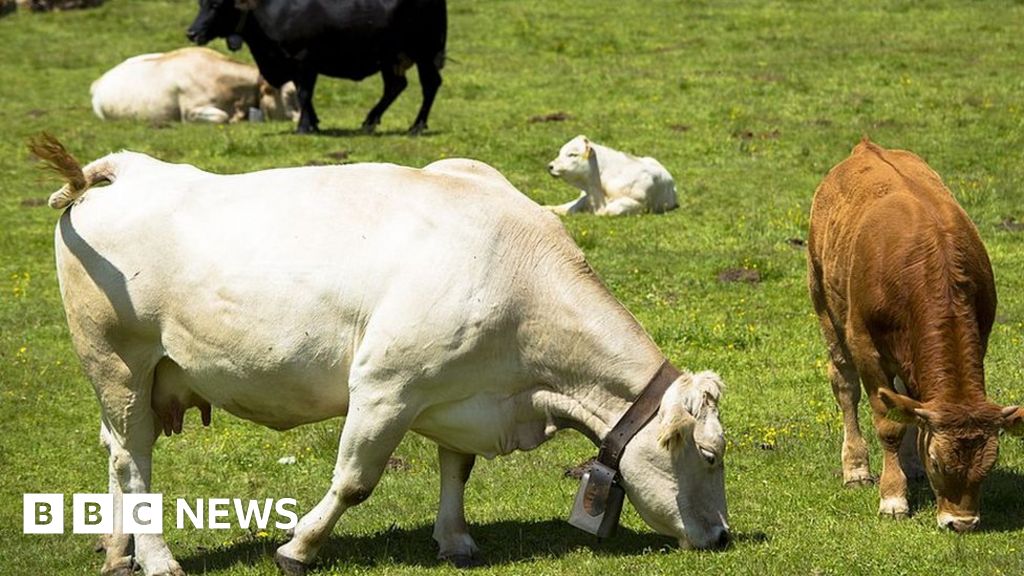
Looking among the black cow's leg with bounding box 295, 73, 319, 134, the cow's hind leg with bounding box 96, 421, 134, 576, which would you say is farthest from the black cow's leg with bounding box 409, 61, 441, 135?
the cow's hind leg with bounding box 96, 421, 134, 576

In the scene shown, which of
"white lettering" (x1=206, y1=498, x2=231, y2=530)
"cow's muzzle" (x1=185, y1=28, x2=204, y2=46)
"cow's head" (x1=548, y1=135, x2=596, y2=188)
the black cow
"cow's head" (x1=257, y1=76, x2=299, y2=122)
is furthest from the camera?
"cow's head" (x1=257, y1=76, x2=299, y2=122)

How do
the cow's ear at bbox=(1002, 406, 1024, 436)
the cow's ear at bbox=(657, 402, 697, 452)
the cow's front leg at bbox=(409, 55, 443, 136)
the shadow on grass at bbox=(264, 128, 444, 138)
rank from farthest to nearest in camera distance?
the cow's front leg at bbox=(409, 55, 443, 136) < the shadow on grass at bbox=(264, 128, 444, 138) < the cow's ear at bbox=(1002, 406, 1024, 436) < the cow's ear at bbox=(657, 402, 697, 452)

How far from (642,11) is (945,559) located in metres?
27.7

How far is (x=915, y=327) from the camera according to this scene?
9305mm

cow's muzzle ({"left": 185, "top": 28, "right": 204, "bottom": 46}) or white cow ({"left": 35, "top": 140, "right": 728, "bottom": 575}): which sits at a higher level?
white cow ({"left": 35, "top": 140, "right": 728, "bottom": 575})

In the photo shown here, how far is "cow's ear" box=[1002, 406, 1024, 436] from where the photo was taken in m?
8.92

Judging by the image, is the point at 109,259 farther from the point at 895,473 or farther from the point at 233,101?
the point at 233,101

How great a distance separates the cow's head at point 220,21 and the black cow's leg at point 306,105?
1448 millimetres

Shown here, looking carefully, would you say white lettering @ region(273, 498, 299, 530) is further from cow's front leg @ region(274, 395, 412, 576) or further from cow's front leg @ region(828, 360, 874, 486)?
cow's front leg @ region(828, 360, 874, 486)

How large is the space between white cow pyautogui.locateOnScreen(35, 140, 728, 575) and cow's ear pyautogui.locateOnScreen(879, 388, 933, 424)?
112cm

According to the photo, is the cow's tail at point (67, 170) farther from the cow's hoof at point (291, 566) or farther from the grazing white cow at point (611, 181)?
the grazing white cow at point (611, 181)

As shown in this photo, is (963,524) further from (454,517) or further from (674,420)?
(454,517)

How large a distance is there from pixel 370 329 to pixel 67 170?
2.10 m

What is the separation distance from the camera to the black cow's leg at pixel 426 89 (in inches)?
976
